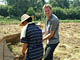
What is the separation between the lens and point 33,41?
101 inches

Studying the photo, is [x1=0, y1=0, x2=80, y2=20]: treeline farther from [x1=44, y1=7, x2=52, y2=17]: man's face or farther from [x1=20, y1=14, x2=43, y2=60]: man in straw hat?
[x1=20, y1=14, x2=43, y2=60]: man in straw hat

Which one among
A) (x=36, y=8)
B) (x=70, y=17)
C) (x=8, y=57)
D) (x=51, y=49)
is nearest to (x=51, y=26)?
(x=51, y=49)

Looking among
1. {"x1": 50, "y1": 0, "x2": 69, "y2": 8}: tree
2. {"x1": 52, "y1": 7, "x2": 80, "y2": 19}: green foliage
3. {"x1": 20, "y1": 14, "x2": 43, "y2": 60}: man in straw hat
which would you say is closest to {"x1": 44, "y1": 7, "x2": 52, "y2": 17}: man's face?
{"x1": 20, "y1": 14, "x2": 43, "y2": 60}: man in straw hat

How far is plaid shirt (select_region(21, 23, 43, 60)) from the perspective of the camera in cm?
252

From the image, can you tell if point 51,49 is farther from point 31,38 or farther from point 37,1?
point 37,1

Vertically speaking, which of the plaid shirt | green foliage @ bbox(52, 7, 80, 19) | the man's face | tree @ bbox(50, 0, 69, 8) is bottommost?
green foliage @ bbox(52, 7, 80, 19)

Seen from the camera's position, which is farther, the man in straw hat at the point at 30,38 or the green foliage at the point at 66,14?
the green foliage at the point at 66,14

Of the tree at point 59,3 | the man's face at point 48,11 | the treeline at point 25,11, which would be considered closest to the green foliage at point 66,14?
the treeline at point 25,11

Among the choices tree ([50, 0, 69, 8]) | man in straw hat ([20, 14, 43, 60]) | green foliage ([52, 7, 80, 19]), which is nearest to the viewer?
man in straw hat ([20, 14, 43, 60])

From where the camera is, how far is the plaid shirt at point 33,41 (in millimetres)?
2516

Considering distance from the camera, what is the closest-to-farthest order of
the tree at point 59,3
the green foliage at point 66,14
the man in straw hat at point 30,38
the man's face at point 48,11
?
the man in straw hat at point 30,38, the man's face at point 48,11, the green foliage at point 66,14, the tree at point 59,3

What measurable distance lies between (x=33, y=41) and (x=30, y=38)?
0.06 metres

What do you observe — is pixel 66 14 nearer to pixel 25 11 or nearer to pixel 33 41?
pixel 25 11

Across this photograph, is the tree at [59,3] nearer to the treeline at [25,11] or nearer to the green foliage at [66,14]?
the treeline at [25,11]
